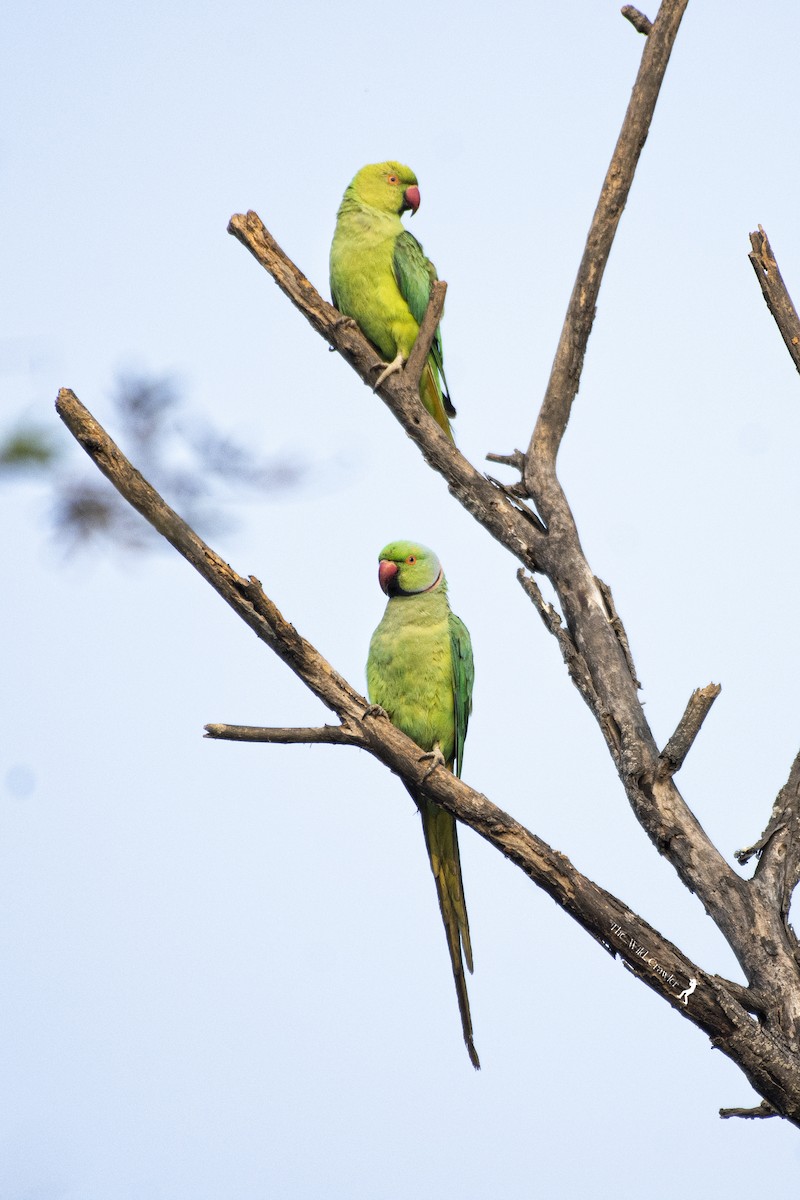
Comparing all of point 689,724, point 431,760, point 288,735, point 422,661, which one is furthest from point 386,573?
point 689,724

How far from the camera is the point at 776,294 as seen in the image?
13.0 ft

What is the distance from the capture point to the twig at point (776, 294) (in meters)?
3.97

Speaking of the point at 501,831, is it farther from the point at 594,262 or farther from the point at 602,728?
the point at 594,262

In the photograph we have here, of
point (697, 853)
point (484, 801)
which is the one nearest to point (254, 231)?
point (484, 801)

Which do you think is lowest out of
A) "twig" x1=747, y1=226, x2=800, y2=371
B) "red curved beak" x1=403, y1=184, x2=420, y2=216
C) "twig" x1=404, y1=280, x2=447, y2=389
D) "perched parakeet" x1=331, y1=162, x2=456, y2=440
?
"twig" x1=747, y1=226, x2=800, y2=371

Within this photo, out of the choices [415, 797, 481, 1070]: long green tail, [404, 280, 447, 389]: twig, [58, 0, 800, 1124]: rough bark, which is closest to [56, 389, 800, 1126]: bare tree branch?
[58, 0, 800, 1124]: rough bark

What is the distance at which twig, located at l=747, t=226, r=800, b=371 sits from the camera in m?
3.97

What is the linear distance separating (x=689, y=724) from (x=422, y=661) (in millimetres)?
1308

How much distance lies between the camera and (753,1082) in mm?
3283

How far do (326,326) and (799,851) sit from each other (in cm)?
271

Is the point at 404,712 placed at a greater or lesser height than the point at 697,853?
greater

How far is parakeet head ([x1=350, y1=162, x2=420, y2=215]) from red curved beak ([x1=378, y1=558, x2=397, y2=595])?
1748 millimetres

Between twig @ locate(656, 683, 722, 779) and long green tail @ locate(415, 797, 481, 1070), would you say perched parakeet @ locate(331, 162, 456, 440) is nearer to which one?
long green tail @ locate(415, 797, 481, 1070)

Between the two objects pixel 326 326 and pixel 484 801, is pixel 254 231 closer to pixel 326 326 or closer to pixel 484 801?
pixel 326 326
